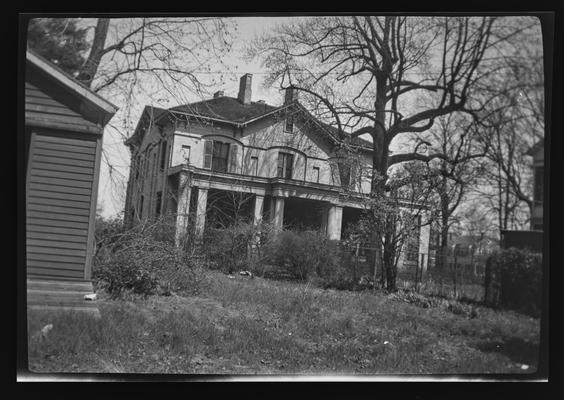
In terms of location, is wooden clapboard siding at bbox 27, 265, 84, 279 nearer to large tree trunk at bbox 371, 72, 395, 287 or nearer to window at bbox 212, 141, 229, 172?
window at bbox 212, 141, 229, 172

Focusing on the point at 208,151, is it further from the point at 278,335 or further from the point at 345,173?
the point at 278,335

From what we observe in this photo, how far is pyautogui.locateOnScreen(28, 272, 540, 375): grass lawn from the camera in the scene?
5.46m

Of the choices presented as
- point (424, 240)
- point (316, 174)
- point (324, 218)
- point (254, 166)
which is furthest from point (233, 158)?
point (424, 240)

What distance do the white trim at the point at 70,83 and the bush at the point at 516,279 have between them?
14.5 feet

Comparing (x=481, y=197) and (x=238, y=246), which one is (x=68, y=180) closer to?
(x=238, y=246)

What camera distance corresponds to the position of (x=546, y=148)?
5.90 metres

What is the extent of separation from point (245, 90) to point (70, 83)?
5.88 feet

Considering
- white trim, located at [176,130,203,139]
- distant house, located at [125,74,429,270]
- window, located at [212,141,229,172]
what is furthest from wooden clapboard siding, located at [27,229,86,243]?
window, located at [212,141,229,172]

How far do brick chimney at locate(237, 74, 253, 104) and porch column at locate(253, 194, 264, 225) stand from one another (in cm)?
103

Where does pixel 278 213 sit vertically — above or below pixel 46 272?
above

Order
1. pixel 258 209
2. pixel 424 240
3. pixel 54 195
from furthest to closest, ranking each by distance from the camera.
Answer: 1. pixel 424 240
2. pixel 258 209
3. pixel 54 195

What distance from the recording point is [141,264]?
221 inches

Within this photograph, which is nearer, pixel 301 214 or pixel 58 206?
pixel 58 206

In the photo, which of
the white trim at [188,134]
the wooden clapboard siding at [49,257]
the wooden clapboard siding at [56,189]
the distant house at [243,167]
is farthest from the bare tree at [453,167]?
the wooden clapboard siding at [49,257]
